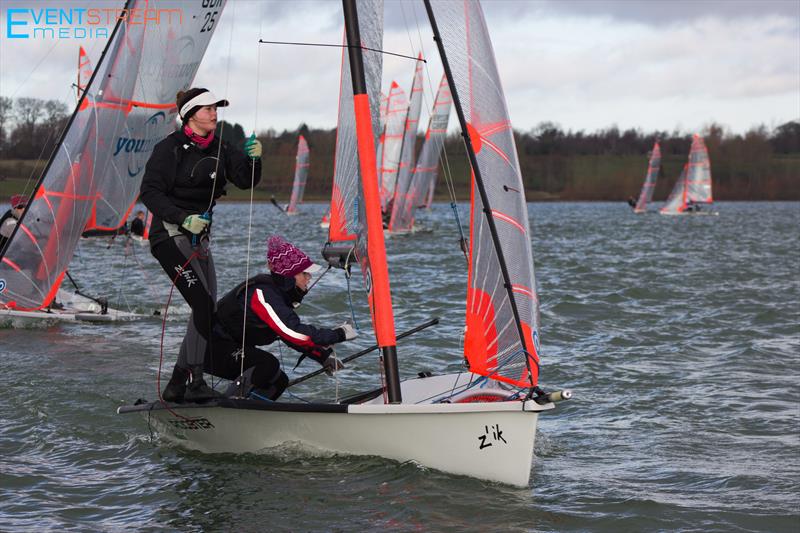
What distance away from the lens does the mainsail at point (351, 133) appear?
6.18 m

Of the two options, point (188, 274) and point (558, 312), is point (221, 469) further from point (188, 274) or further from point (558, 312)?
point (558, 312)

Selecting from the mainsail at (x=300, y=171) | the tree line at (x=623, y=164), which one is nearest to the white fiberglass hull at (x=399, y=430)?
the mainsail at (x=300, y=171)

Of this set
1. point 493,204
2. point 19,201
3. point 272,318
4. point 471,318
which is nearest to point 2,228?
point 19,201

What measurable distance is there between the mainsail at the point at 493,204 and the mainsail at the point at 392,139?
26202 millimetres

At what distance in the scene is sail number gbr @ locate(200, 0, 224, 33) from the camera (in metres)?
10.5

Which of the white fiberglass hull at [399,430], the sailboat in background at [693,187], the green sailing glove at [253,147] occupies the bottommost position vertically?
the white fiberglass hull at [399,430]

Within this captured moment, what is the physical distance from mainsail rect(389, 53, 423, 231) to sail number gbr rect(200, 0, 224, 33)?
65.8ft

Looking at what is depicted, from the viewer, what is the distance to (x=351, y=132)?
6.64m

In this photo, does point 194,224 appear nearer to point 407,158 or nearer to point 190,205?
point 190,205

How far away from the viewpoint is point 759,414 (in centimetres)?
735

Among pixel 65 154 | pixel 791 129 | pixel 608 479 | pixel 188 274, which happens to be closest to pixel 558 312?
pixel 65 154

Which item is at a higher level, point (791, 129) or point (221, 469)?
point (791, 129)

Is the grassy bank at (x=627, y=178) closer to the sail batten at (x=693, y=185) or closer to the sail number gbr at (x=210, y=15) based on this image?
the sail batten at (x=693, y=185)

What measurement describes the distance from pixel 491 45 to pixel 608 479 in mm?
2615
